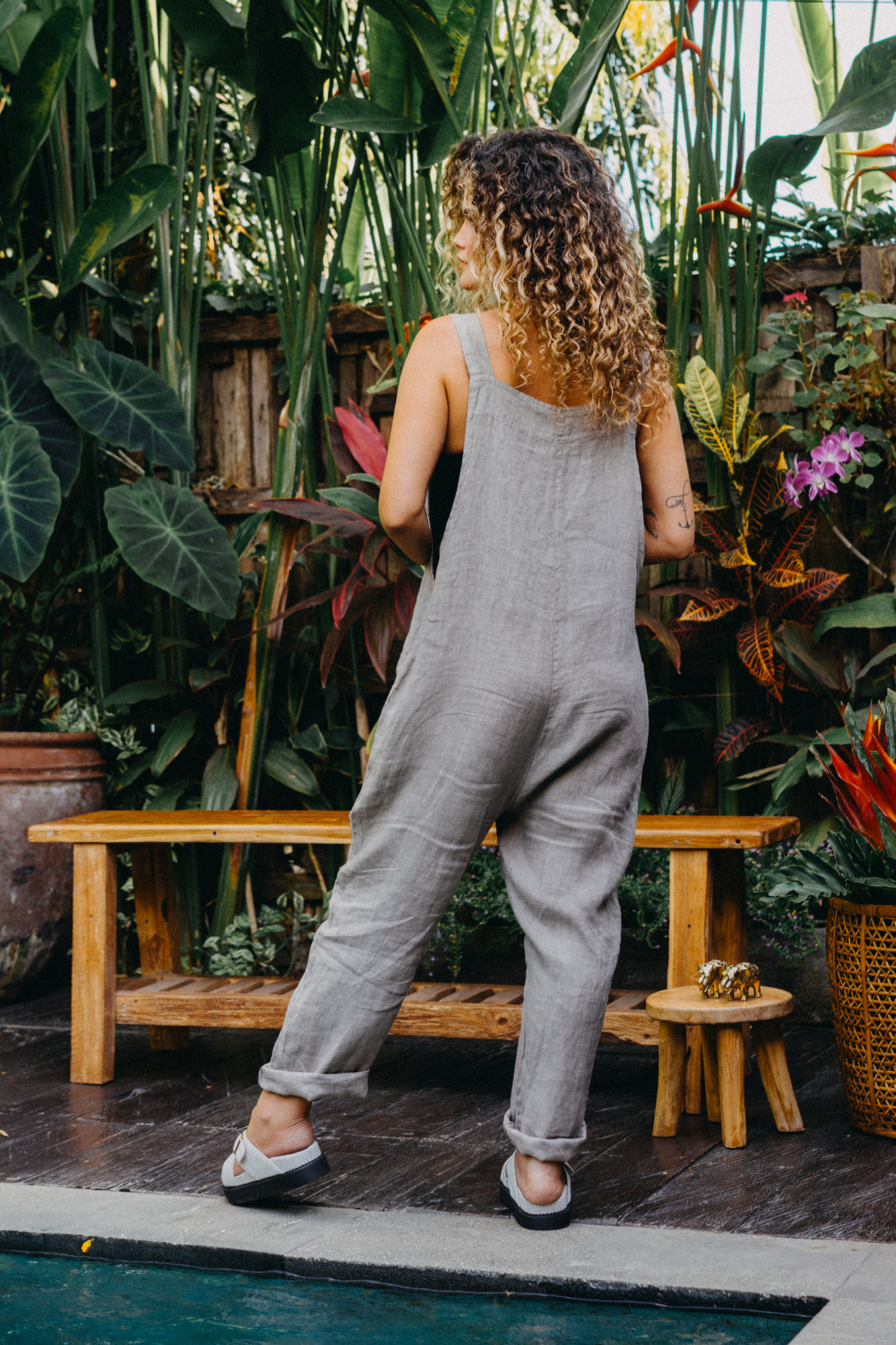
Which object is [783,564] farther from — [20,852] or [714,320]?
[20,852]

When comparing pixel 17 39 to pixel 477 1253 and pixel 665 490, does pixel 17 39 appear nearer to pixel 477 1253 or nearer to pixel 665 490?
pixel 665 490

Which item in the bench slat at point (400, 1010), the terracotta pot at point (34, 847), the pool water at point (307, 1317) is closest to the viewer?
the pool water at point (307, 1317)

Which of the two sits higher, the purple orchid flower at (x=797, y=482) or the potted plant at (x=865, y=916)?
the purple orchid flower at (x=797, y=482)

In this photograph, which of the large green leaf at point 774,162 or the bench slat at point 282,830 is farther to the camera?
the large green leaf at point 774,162

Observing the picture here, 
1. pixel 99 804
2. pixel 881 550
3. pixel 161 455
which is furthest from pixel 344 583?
pixel 881 550

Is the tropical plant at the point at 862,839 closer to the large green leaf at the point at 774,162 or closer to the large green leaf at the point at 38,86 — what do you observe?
the large green leaf at the point at 774,162

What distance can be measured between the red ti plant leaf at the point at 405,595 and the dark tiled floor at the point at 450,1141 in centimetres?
106

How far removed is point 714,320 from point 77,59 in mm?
1974

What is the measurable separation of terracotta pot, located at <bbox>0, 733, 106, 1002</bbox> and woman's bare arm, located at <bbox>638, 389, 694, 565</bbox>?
6.94 feet

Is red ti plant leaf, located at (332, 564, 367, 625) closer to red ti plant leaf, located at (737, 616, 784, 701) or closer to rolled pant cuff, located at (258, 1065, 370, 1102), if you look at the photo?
red ti plant leaf, located at (737, 616, 784, 701)

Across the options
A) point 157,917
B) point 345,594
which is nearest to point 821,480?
point 345,594

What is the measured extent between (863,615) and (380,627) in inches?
47.4

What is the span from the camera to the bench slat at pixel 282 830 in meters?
2.63

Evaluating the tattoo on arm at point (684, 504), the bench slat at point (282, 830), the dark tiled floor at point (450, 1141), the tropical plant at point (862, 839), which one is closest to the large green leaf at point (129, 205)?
the bench slat at point (282, 830)
